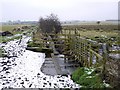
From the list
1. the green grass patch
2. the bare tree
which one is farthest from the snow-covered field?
the bare tree

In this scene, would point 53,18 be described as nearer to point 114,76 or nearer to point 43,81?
point 43,81

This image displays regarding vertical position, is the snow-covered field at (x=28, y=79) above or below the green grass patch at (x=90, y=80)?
below

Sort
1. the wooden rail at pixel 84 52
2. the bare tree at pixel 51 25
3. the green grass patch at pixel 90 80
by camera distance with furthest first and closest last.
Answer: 1. the bare tree at pixel 51 25
2. the wooden rail at pixel 84 52
3. the green grass patch at pixel 90 80

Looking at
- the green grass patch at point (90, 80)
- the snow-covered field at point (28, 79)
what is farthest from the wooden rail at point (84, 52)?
the snow-covered field at point (28, 79)

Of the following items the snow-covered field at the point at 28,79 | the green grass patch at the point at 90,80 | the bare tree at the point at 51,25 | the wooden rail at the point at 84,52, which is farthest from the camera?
the bare tree at the point at 51,25

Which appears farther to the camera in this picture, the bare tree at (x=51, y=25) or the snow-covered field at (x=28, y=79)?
the bare tree at (x=51, y=25)

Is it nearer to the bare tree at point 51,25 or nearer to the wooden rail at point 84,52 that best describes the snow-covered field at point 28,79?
the wooden rail at point 84,52

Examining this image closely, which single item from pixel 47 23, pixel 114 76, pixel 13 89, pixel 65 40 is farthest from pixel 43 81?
pixel 47 23

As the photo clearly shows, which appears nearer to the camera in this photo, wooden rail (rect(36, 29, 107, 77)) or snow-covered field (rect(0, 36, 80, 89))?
wooden rail (rect(36, 29, 107, 77))

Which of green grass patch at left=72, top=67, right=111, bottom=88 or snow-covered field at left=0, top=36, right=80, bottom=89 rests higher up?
green grass patch at left=72, top=67, right=111, bottom=88

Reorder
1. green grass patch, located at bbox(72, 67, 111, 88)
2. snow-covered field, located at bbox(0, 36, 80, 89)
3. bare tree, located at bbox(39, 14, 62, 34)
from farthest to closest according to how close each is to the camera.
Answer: bare tree, located at bbox(39, 14, 62, 34) → snow-covered field, located at bbox(0, 36, 80, 89) → green grass patch, located at bbox(72, 67, 111, 88)

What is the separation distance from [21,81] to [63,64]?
5.78m

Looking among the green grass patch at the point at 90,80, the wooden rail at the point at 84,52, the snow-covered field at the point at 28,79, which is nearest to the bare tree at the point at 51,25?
the wooden rail at the point at 84,52

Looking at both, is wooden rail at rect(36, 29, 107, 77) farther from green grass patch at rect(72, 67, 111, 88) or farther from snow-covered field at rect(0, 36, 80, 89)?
snow-covered field at rect(0, 36, 80, 89)
